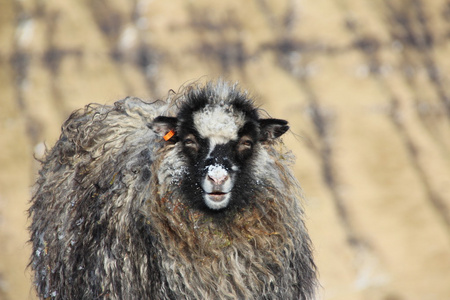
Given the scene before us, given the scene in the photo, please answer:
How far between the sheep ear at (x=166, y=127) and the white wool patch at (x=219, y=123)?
0.26 metres

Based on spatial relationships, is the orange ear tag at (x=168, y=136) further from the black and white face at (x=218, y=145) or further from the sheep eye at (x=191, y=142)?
the sheep eye at (x=191, y=142)

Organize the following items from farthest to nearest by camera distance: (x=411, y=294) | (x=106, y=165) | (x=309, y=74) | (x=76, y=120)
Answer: (x=309, y=74), (x=411, y=294), (x=76, y=120), (x=106, y=165)

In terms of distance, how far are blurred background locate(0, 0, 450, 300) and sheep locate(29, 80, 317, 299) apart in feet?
153

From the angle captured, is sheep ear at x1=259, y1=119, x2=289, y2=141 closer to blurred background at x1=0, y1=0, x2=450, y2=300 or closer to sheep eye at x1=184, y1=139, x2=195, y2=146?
sheep eye at x1=184, y1=139, x2=195, y2=146

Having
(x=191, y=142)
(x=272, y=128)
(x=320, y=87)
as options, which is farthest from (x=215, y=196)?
(x=320, y=87)

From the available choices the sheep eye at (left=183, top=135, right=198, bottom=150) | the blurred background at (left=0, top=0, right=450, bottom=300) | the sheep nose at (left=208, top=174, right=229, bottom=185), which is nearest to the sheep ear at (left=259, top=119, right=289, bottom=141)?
the sheep eye at (left=183, top=135, right=198, bottom=150)

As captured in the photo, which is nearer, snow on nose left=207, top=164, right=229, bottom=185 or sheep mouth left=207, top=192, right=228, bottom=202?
snow on nose left=207, top=164, right=229, bottom=185

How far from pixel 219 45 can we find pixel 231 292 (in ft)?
194

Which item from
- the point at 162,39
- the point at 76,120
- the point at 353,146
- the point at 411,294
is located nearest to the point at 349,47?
the point at 353,146

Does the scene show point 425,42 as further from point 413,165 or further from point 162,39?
point 162,39

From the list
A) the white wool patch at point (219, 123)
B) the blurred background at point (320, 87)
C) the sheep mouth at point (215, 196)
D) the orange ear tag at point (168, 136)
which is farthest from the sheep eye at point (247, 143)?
the blurred background at point (320, 87)

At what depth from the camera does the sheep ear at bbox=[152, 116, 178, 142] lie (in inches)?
239

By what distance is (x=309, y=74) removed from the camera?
6744 centimetres

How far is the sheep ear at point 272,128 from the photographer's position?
6.14 metres
